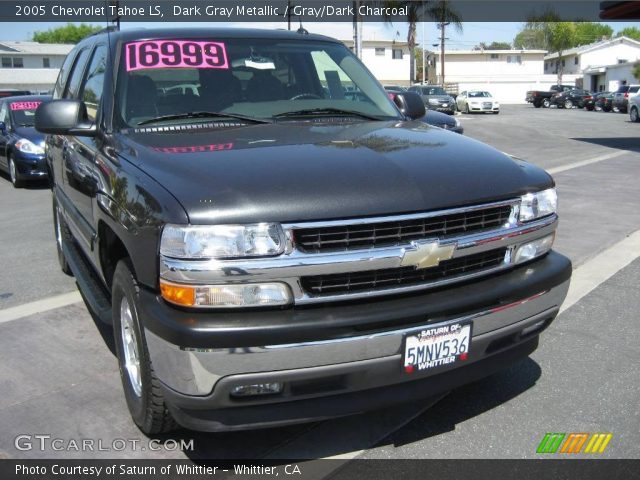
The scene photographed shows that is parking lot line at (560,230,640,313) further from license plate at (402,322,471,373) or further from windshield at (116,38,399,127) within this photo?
license plate at (402,322,471,373)

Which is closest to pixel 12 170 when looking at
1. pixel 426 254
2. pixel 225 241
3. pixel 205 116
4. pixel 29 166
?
pixel 29 166

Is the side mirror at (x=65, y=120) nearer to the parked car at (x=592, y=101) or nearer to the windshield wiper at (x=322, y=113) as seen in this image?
the windshield wiper at (x=322, y=113)

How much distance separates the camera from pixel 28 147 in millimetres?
11953

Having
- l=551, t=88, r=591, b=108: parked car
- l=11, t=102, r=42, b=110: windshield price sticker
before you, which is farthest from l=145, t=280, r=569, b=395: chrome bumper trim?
l=551, t=88, r=591, b=108: parked car

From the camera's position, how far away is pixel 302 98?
163 inches

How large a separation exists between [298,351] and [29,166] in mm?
11002

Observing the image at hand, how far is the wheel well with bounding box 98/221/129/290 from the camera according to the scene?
3.36 m

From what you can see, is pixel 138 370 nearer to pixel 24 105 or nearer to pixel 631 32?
pixel 24 105

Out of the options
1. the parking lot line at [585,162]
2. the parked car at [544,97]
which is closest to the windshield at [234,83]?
the parking lot line at [585,162]

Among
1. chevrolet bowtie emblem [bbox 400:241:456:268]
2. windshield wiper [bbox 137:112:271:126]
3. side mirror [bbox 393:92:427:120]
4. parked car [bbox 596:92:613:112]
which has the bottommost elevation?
chevrolet bowtie emblem [bbox 400:241:456:268]

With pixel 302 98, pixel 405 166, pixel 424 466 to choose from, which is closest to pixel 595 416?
pixel 424 466

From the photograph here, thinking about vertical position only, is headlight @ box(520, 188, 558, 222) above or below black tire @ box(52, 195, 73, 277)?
above

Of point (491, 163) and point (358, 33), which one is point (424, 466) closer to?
point (491, 163)

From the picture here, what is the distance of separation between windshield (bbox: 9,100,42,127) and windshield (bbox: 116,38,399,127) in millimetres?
9804
